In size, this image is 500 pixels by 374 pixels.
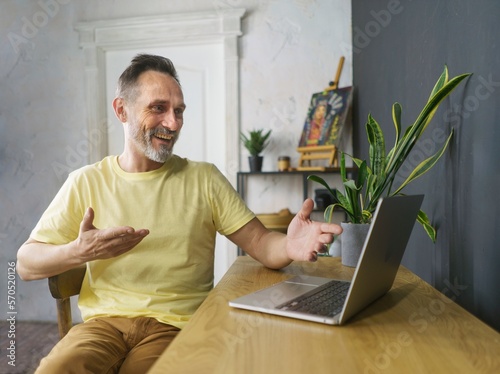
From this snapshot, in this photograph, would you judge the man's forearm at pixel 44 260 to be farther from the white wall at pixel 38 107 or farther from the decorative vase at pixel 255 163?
the white wall at pixel 38 107

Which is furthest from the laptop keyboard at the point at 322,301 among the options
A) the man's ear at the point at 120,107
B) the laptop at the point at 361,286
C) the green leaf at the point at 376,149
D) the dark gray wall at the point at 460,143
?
the man's ear at the point at 120,107

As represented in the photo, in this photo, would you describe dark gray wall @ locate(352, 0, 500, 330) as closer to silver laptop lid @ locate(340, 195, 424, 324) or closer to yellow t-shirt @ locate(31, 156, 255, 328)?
silver laptop lid @ locate(340, 195, 424, 324)

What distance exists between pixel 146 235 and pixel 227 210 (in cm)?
36

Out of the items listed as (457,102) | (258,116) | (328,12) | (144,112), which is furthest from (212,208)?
(328,12)

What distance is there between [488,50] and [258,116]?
2388mm

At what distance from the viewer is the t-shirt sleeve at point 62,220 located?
1.39m

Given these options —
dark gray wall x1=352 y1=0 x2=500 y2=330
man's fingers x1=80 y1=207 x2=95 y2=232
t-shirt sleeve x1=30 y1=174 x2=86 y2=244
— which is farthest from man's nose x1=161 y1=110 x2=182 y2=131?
dark gray wall x1=352 y1=0 x2=500 y2=330

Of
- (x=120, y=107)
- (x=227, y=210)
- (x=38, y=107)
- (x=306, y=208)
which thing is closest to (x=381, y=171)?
(x=306, y=208)

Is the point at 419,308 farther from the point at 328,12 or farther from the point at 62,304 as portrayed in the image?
the point at 328,12

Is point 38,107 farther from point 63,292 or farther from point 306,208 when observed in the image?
point 306,208

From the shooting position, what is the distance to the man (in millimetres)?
1154

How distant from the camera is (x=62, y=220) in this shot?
142 centimetres

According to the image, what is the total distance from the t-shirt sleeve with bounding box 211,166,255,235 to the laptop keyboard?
52 cm

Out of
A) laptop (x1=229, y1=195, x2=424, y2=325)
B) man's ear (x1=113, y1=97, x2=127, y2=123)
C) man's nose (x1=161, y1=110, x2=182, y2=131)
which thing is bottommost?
laptop (x1=229, y1=195, x2=424, y2=325)
